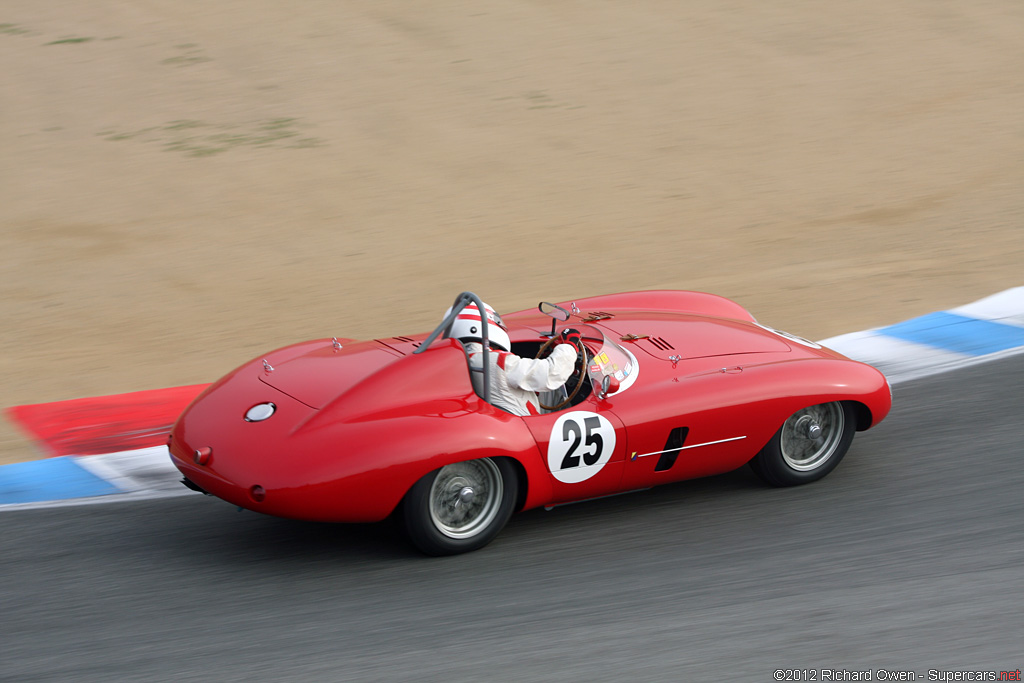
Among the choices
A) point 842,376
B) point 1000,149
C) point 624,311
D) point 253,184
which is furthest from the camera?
point 1000,149

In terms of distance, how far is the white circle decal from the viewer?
4.89 m

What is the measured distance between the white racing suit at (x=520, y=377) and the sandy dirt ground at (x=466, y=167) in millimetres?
3331

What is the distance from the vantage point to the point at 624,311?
611 cm

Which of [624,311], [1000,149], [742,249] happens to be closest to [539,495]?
[624,311]

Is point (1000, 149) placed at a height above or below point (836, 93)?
below

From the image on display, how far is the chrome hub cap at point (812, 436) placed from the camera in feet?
18.2

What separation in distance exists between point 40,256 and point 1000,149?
11.5 metres

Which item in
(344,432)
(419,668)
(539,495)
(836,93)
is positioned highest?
(836,93)

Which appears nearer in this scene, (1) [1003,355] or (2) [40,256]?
(1) [1003,355]

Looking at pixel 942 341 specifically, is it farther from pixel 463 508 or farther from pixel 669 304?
pixel 463 508

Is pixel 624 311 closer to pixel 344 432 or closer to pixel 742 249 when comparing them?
pixel 344 432

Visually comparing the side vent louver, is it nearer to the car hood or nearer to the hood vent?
the hood vent

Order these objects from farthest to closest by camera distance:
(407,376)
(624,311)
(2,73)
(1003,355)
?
(2,73)
(1003,355)
(624,311)
(407,376)

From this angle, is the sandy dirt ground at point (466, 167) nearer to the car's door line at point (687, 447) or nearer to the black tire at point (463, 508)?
the black tire at point (463, 508)
